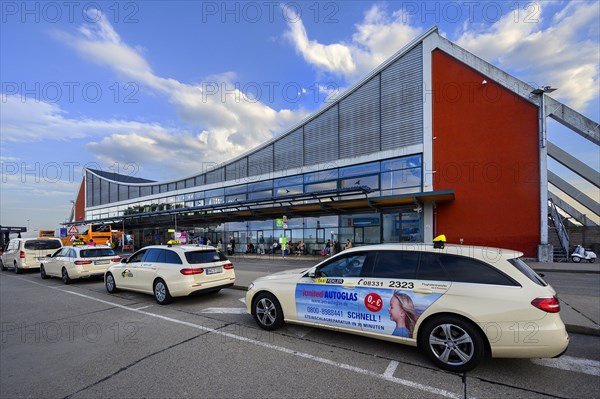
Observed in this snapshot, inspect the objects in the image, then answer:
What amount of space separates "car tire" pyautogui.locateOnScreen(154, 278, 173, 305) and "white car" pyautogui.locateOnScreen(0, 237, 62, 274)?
11.5 m

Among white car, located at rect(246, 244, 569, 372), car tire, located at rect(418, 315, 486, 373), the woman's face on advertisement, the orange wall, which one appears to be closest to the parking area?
car tire, located at rect(418, 315, 486, 373)

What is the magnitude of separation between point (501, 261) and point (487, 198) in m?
17.3

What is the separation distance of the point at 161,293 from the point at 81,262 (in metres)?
5.82

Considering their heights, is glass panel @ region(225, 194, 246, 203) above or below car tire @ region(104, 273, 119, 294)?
above

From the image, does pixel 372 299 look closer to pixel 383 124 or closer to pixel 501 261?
pixel 501 261

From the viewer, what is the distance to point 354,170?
23938 millimetres

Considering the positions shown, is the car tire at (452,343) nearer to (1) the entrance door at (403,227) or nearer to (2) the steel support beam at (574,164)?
(1) the entrance door at (403,227)

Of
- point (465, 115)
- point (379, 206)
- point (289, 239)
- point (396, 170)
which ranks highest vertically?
point (465, 115)

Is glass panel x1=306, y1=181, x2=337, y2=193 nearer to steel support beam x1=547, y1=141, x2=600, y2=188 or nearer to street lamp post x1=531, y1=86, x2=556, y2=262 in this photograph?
street lamp post x1=531, y1=86, x2=556, y2=262

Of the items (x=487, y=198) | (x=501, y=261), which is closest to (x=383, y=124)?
(x=487, y=198)

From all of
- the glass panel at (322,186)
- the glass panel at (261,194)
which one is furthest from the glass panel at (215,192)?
the glass panel at (322,186)

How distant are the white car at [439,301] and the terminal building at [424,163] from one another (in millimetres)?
13620

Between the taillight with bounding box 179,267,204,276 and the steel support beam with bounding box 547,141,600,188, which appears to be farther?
the steel support beam with bounding box 547,141,600,188

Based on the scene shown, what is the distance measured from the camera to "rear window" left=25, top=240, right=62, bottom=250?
15.8 metres
